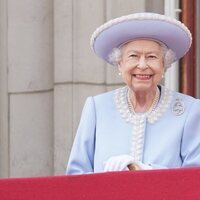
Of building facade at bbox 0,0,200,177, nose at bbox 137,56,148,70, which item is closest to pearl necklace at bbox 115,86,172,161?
nose at bbox 137,56,148,70

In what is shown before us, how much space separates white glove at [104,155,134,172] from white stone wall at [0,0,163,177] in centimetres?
260

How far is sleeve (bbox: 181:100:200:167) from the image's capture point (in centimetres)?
416

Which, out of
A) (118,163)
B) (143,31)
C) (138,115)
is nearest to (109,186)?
(118,163)

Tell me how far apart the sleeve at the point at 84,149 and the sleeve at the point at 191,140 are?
430 mm

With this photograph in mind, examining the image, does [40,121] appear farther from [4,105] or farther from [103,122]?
[103,122]

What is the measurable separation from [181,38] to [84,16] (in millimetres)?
2377

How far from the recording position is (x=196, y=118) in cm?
426

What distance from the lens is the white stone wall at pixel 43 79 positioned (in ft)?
22.0

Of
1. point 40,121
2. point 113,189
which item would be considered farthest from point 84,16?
point 113,189

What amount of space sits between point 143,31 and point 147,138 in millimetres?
495

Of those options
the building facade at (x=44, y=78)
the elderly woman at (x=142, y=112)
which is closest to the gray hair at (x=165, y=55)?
the elderly woman at (x=142, y=112)

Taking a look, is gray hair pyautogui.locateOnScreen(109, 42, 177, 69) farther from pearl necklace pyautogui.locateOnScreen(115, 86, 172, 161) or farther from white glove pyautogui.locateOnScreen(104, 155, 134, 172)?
white glove pyautogui.locateOnScreen(104, 155, 134, 172)

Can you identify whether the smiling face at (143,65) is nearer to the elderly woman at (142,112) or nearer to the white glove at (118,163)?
the elderly woman at (142,112)

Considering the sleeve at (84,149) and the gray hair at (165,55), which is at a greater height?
the gray hair at (165,55)
